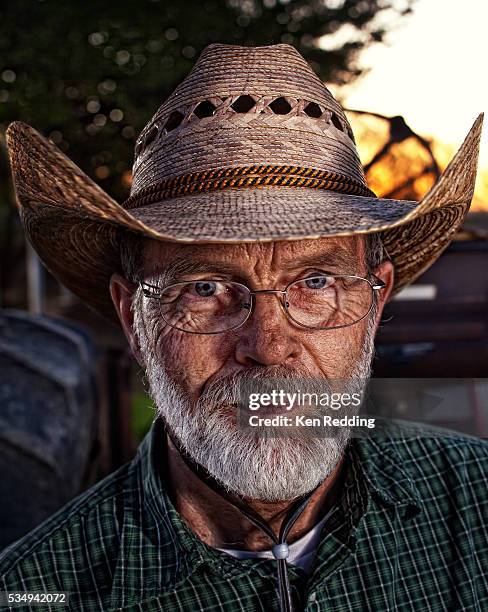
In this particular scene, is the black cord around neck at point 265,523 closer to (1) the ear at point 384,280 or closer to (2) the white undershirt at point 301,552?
(2) the white undershirt at point 301,552

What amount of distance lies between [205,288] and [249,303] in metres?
0.13

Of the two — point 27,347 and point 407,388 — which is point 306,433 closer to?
point 407,388

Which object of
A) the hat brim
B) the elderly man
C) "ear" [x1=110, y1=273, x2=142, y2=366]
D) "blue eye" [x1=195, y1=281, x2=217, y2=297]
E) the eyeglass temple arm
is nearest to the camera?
the hat brim

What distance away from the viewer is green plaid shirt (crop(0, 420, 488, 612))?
1647 millimetres

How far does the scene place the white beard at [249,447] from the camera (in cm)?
161

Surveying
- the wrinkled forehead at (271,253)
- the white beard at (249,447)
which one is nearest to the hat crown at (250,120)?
the wrinkled forehead at (271,253)

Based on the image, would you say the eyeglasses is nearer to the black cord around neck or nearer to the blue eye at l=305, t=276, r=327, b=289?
the blue eye at l=305, t=276, r=327, b=289

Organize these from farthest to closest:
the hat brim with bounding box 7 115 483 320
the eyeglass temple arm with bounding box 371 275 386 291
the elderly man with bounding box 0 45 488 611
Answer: the eyeglass temple arm with bounding box 371 275 386 291 < the elderly man with bounding box 0 45 488 611 < the hat brim with bounding box 7 115 483 320

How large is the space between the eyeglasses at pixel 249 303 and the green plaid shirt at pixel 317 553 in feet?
1.31

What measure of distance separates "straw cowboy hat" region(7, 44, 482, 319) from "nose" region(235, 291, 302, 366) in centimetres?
20

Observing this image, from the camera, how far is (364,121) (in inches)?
102

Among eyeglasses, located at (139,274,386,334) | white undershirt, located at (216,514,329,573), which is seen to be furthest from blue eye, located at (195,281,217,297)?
white undershirt, located at (216,514,329,573)

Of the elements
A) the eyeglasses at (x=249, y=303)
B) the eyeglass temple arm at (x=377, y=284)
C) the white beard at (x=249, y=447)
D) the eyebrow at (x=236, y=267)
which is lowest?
the white beard at (x=249, y=447)

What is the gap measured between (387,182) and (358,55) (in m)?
1.10
